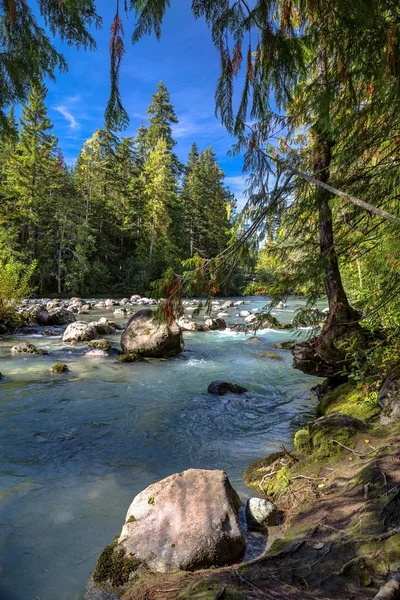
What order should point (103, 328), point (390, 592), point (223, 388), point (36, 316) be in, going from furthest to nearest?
point (36, 316) → point (103, 328) → point (223, 388) → point (390, 592)

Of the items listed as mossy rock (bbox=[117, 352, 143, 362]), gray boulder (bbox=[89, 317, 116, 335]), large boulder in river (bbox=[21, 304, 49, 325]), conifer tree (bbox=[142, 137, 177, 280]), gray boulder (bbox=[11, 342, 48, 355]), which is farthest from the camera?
conifer tree (bbox=[142, 137, 177, 280])

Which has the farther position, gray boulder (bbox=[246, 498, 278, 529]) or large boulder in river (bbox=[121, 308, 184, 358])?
large boulder in river (bbox=[121, 308, 184, 358])

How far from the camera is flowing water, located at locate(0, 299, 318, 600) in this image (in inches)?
117

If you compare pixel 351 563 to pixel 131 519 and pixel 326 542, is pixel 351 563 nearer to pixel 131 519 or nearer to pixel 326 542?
pixel 326 542

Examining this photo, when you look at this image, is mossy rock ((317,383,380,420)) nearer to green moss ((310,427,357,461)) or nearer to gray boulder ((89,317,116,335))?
green moss ((310,427,357,461))

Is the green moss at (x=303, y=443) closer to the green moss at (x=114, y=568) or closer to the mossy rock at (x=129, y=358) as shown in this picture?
the green moss at (x=114, y=568)

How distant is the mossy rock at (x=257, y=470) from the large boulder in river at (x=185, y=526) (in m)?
0.86

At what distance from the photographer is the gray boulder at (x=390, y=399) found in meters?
3.96

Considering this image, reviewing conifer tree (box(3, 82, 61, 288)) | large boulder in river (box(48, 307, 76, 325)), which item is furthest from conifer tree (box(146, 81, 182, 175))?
large boulder in river (box(48, 307, 76, 325))

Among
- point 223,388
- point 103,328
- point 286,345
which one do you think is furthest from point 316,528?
point 103,328

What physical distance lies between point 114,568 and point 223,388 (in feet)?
17.3

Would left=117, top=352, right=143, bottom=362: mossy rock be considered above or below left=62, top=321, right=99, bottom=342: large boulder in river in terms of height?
below

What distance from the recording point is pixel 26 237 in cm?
3116

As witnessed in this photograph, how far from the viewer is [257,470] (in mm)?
4121
